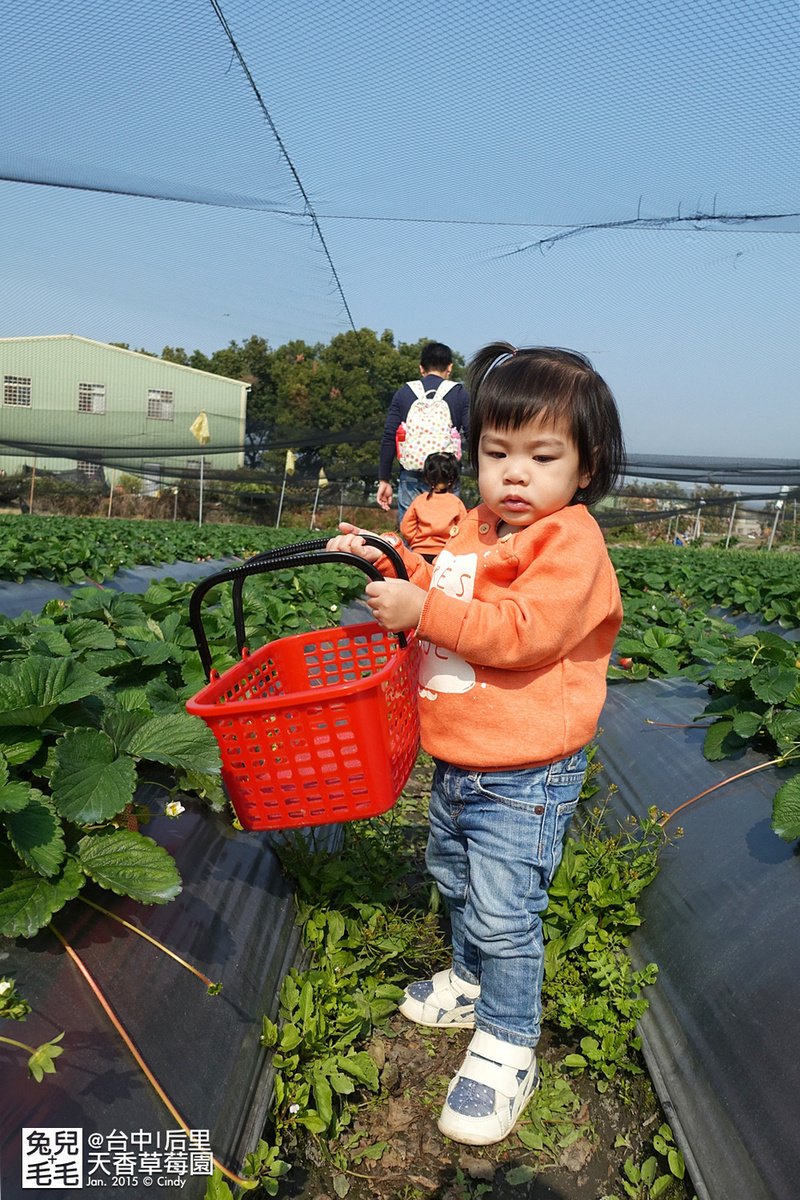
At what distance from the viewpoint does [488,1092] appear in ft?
5.53

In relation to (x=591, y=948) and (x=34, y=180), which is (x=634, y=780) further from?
(x=34, y=180)

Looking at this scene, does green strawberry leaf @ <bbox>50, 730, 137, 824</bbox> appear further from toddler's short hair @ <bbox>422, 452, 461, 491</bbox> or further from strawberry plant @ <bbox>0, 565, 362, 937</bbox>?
toddler's short hair @ <bbox>422, 452, 461, 491</bbox>

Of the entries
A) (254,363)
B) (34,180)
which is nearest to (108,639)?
(34,180)

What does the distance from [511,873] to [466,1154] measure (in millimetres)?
571

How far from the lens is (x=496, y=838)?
1721 millimetres

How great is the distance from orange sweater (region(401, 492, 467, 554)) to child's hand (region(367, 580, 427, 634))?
296cm

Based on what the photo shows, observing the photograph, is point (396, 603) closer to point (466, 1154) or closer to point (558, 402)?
point (558, 402)

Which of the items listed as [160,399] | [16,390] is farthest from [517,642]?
[160,399]

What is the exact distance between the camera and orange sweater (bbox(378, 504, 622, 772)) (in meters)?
1.54

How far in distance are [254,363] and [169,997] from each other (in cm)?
4061

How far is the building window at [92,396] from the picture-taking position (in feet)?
89.0

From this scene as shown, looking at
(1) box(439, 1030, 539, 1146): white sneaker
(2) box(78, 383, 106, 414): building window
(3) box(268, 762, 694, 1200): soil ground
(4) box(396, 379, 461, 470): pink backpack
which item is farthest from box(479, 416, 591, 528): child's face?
(2) box(78, 383, 106, 414): building window

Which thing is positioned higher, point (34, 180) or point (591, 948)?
point (34, 180)

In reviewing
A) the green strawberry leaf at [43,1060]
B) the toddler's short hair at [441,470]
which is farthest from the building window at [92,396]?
the green strawberry leaf at [43,1060]
